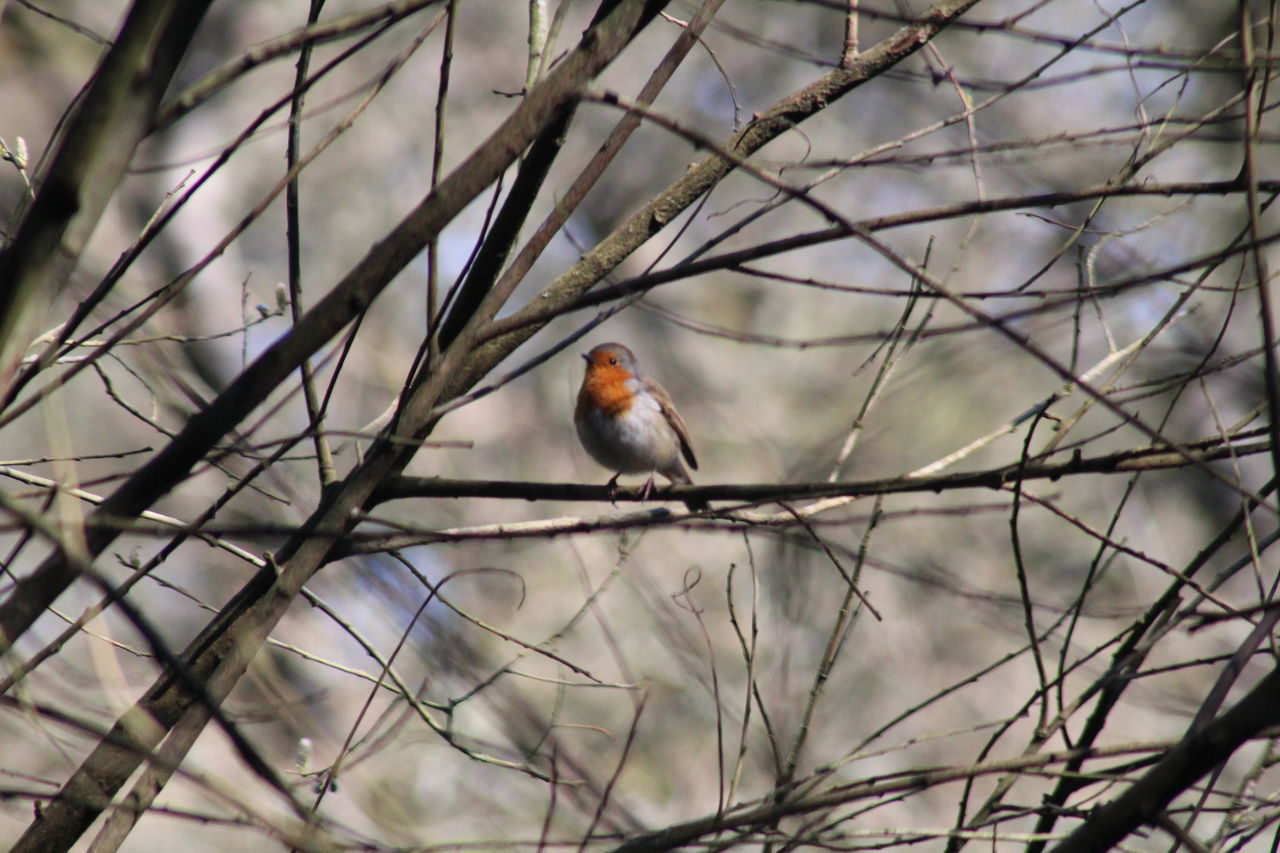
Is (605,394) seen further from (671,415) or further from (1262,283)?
(1262,283)

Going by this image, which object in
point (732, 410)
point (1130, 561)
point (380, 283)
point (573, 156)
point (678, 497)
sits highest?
point (573, 156)

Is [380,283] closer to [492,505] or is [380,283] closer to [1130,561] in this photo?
[1130,561]

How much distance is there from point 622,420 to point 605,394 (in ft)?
0.49

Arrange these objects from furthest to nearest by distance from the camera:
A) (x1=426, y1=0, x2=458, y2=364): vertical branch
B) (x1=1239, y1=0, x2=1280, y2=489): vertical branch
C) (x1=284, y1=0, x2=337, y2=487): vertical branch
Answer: (x1=284, y1=0, x2=337, y2=487): vertical branch, (x1=426, y1=0, x2=458, y2=364): vertical branch, (x1=1239, y1=0, x2=1280, y2=489): vertical branch

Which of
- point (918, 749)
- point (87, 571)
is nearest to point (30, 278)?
point (87, 571)

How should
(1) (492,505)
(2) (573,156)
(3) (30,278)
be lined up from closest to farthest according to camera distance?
1. (3) (30,278)
2. (1) (492,505)
3. (2) (573,156)

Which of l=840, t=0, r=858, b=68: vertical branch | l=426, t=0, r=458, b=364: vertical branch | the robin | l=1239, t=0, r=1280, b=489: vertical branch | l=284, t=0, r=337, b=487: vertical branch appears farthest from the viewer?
the robin

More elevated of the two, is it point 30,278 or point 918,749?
point 918,749

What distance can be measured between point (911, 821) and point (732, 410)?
4.77m

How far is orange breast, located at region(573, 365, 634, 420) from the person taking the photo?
5008 millimetres

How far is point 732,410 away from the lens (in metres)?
12.2

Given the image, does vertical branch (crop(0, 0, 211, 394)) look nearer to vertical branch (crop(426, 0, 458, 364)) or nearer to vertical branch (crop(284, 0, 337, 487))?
vertical branch (crop(426, 0, 458, 364))

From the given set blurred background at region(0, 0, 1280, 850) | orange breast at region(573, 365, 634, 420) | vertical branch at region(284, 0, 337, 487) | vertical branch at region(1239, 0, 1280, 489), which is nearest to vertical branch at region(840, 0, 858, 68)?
vertical branch at region(1239, 0, 1280, 489)

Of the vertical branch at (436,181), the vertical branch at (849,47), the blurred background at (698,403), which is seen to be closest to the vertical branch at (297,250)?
the vertical branch at (436,181)
